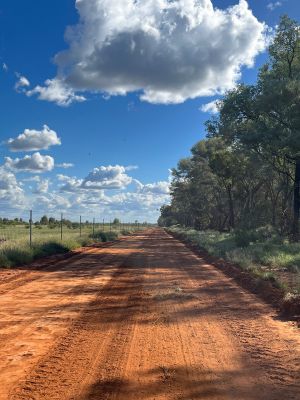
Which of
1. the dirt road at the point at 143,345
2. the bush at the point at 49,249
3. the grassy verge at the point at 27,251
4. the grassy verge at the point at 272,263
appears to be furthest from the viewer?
the bush at the point at 49,249

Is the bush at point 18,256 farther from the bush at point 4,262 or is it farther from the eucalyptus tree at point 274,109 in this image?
the eucalyptus tree at point 274,109

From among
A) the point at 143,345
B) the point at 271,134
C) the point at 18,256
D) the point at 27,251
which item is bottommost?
the point at 143,345

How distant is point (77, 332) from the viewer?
25.5 ft

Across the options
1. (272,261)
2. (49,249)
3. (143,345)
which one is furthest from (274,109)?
(143,345)

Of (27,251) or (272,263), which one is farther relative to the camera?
(27,251)

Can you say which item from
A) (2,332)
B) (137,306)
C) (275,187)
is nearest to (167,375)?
(2,332)

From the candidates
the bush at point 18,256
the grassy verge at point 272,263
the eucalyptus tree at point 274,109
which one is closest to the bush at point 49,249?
the bush at point 18,256

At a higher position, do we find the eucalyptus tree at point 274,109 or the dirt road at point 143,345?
the eucalyptus tree at point 274,109

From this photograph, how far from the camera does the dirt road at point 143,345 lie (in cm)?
522

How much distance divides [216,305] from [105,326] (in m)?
3.23

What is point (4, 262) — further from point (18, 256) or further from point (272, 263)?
point (272, 263)

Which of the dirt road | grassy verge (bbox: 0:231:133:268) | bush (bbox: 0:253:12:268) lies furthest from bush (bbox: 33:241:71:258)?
the dirt road

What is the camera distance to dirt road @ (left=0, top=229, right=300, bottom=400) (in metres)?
5.22

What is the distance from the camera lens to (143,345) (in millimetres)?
7031
